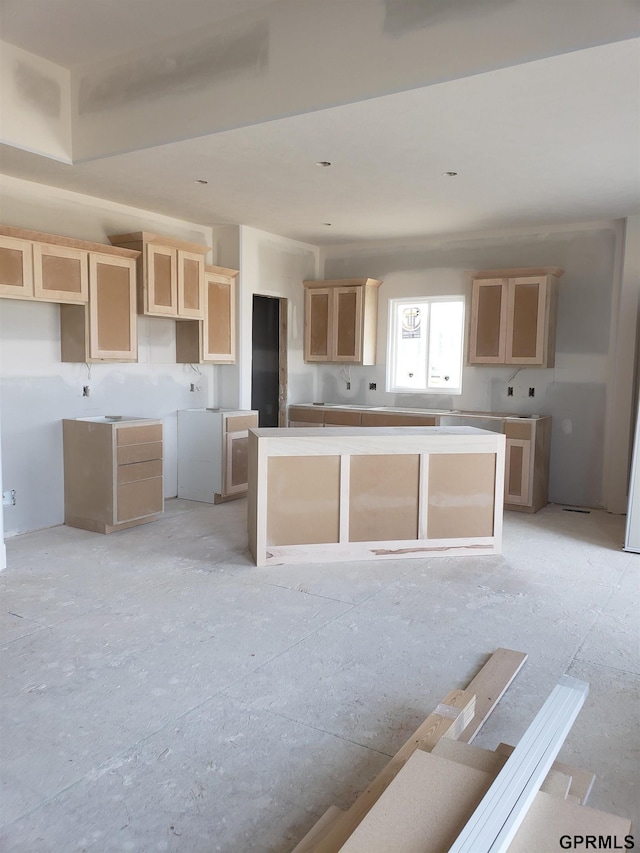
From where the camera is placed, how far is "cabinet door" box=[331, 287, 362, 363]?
738cm

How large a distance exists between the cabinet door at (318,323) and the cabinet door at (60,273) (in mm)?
3106

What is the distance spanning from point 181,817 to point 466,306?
594cm

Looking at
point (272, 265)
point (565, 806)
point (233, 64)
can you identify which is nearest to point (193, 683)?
point (565, 806)

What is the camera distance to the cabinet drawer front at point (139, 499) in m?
5.18

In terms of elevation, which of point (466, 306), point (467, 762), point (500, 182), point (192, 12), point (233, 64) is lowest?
point (467, 762)

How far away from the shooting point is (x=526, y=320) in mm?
6332

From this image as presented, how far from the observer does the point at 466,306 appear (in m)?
7.02

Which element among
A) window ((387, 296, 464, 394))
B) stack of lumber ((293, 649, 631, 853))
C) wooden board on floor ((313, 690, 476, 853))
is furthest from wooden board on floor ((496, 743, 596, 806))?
window ((387, 296, 464, 394))

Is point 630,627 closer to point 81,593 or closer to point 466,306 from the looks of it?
point 81,593

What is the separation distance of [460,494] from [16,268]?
11.6 ft

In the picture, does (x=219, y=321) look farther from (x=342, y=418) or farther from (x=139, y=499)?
(x=139, y=499)

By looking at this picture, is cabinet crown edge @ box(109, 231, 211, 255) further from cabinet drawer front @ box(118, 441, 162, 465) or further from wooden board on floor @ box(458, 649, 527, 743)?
wooden board on floor @ box(458, 649, 527, 743)

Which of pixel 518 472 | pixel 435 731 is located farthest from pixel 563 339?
pixel 435 731

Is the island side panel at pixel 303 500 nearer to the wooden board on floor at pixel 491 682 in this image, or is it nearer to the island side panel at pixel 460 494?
the island side panel at pixel 460 494
